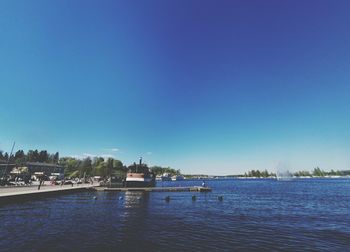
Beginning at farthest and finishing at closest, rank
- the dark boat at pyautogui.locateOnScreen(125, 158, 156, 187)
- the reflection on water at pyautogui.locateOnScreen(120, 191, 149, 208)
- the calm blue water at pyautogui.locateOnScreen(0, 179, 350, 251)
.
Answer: the dark boat at pyautogui.locateOnScreen(125, 158, 156, 187) → the reflection on water at pyautogui.locateOnScreen(120, 191, 149, 208) → the calm blue water at pyautogui.locateOnScreen(0, 179, 350, 251)

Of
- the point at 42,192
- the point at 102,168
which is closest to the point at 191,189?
the point at 42,192

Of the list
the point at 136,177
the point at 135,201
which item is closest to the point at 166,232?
the point at 135,201

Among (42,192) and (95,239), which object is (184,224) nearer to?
(95,239)

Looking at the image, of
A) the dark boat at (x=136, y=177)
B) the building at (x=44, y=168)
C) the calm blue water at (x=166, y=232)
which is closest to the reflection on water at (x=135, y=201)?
the calm blue water at (x=166, y=232)

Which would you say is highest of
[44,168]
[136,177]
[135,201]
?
[44,168]

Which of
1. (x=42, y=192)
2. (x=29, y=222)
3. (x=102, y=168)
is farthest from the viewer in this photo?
(x=102, y=168)

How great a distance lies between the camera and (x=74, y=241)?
67.7ft

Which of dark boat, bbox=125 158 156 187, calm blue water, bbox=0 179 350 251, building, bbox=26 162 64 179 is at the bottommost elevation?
calm blue water, bbox=0 179 350 251

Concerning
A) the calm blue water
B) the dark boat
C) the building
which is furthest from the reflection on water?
the building

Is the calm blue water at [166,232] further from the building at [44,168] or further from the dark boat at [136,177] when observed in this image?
the building at [44,168]

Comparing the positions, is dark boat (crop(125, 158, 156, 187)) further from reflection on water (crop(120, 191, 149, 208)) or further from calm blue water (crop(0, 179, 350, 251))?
calm blue water (crop(0, 179, 350, 251))

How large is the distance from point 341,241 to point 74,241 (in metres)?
24.4

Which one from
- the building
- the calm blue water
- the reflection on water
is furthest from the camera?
the building

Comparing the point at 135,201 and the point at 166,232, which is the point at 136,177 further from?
the point at 166,232
